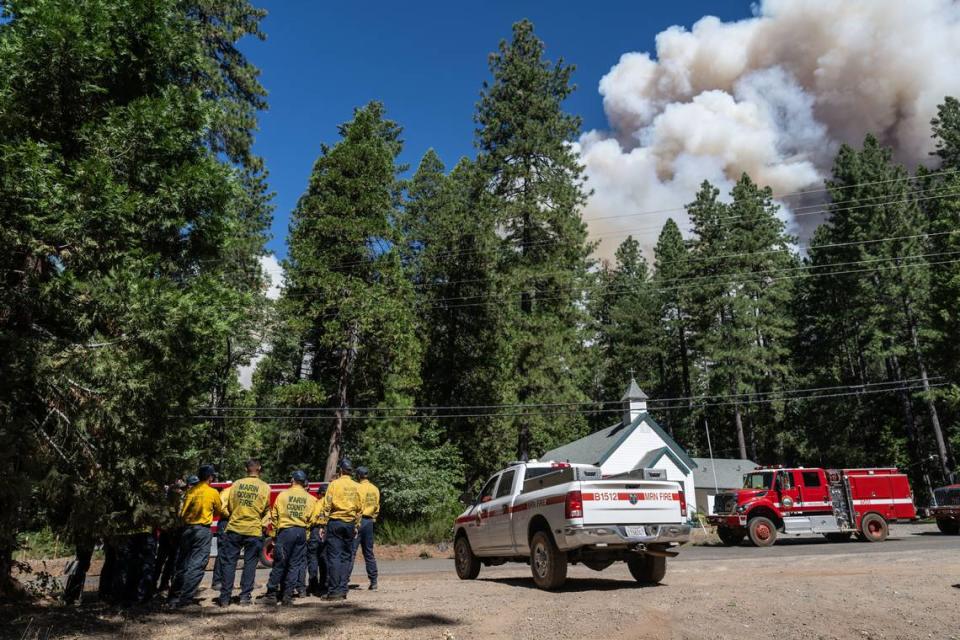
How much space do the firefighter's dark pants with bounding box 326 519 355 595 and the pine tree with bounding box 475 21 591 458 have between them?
25602mm

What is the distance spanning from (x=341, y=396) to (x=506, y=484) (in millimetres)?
19259

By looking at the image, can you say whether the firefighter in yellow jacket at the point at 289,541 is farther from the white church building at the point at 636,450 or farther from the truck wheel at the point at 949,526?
the truck wheel at the point at 949,526

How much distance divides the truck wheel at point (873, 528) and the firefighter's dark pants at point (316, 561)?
20.5 m

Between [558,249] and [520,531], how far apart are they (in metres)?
27.3

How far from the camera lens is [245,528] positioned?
9.35 meters

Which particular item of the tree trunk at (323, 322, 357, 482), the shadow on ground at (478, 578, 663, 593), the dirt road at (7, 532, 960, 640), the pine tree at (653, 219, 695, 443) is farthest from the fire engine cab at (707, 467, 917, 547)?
the pine tree at (653, 219, 695, 443)

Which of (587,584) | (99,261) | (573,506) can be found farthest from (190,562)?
(587,584)

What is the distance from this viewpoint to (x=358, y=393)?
31375 mm

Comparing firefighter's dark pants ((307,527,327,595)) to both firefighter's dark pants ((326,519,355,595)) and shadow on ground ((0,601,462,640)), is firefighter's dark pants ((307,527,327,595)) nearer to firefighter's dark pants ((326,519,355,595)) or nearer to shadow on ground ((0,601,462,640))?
firefighter's dark pants ((326,519,355,595))

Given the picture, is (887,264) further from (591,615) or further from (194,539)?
(194,539)

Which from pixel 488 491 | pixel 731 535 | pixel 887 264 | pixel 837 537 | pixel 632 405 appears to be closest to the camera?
pixel 488 491

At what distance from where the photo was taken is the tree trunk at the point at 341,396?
28.6 m

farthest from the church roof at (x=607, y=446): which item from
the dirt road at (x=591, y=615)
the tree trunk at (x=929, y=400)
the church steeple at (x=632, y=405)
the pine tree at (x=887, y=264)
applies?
the dirt road at (x=591, y=615)

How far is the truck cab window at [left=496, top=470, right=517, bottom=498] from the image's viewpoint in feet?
39.5
